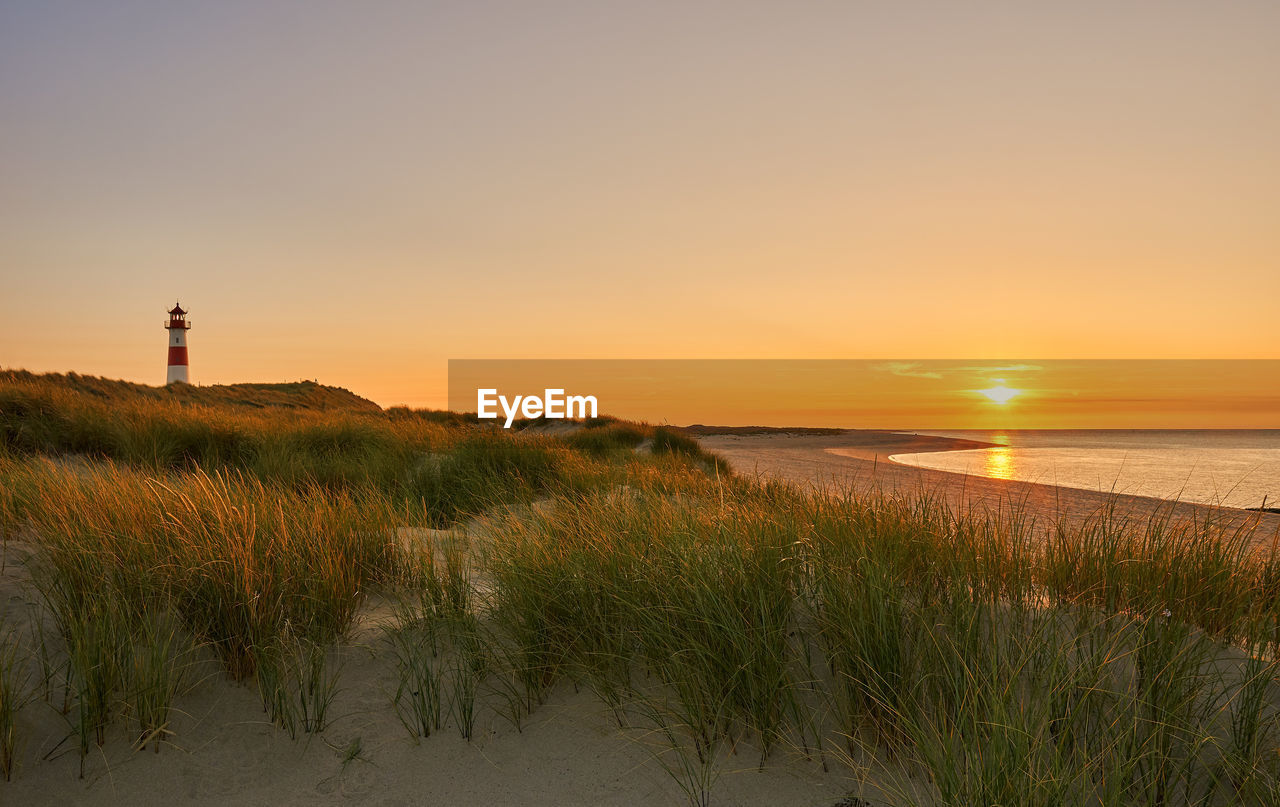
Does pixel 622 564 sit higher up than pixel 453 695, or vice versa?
pixel 622 564

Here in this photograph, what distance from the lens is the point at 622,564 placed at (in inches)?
147

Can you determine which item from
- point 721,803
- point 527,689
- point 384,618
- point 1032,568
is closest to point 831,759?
point 721,803

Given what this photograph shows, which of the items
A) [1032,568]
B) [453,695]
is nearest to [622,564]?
[453,695]

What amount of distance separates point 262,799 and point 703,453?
1486 centimetres

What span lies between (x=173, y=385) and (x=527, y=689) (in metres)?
36.8

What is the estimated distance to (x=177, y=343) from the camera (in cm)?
4544

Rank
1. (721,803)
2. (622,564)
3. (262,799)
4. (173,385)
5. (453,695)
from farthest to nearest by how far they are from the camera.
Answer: (173,385) → (622,564) → (453,695) → (262,799) → (721,803)

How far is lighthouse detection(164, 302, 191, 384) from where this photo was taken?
148ft

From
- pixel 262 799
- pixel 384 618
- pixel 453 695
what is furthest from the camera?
pixel 384 618

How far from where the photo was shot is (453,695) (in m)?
3.43

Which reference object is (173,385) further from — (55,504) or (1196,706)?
(1196,706)

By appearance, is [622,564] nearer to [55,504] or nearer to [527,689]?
[527,689]

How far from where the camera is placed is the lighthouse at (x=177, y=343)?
45.1m

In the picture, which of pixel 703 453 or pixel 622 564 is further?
pixel 703 453
